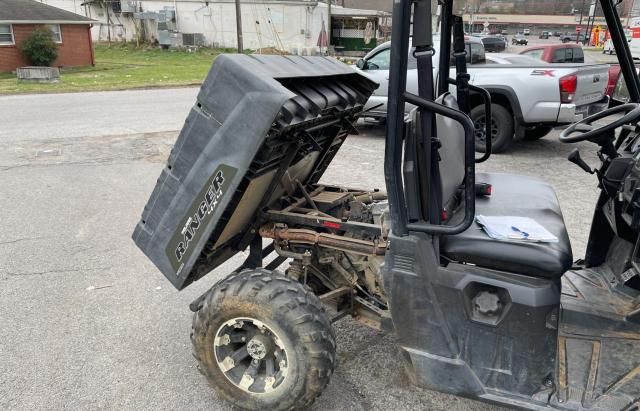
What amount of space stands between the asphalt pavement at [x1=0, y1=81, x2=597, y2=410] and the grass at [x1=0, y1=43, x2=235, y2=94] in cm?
1066

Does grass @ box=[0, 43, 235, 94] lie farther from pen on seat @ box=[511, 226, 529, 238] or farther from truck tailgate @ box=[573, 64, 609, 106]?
pen on seat @ box=[511, 226, 529, 238]

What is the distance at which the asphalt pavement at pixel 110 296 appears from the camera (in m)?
3.00

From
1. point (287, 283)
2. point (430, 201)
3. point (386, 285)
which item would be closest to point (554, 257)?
point (430, 201)

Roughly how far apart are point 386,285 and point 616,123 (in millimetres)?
1447

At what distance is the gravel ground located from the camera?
9.78ft

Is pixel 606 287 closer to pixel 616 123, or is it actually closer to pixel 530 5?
pixel 616 123

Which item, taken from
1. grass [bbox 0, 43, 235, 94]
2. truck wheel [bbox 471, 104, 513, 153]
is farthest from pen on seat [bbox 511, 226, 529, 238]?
grass [bbox 0, 43, 235, 94]

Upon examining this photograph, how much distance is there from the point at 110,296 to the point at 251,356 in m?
1.92

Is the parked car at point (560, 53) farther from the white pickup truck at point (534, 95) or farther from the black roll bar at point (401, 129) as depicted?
the black roll bar at point (401, 129)

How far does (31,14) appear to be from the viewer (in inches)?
1113

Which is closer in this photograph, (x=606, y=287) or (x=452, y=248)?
(x=452, y=248)

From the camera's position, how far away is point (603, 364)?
2463 mm

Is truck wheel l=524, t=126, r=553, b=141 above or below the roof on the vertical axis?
below

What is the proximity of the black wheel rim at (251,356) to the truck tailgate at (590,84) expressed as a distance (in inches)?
294
